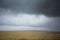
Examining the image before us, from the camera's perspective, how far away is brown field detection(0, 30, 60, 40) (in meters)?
1.44

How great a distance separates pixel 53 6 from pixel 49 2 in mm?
88

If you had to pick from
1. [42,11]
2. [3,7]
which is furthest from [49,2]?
[3,7]

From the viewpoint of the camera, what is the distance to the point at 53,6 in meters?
1.49

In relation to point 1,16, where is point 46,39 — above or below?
below

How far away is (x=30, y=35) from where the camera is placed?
57.1 inches

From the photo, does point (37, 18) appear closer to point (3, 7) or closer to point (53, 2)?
point (53, 2)

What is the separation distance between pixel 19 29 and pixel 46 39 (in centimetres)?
44

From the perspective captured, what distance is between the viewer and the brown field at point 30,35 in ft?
4.73

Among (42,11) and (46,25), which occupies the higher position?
(42,11)

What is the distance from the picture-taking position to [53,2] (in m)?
1.49

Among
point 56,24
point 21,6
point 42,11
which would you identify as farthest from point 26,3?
point 56,24

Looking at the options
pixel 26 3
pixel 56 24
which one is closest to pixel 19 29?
pixel 26 3

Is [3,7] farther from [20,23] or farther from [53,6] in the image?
[53,6]

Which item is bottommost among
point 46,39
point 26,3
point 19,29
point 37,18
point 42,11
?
point 46,39
